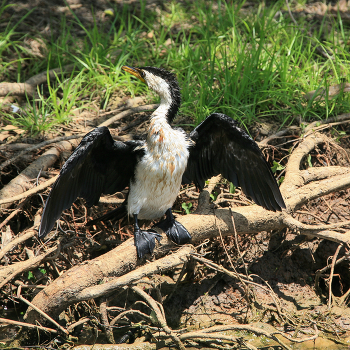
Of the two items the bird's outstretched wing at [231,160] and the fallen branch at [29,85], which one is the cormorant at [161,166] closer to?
the bird's outstretched wing at [231,160]

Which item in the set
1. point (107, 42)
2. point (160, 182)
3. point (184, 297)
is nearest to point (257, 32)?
point (107, 42)

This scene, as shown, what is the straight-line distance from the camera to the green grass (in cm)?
434

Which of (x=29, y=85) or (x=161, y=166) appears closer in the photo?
(x=161, y=166)

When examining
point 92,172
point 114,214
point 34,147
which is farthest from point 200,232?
point 34,147

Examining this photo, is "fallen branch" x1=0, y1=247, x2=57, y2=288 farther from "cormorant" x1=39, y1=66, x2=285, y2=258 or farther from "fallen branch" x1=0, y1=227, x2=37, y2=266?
"cormorant" x1=39, y1=66, x2=285, y2=258

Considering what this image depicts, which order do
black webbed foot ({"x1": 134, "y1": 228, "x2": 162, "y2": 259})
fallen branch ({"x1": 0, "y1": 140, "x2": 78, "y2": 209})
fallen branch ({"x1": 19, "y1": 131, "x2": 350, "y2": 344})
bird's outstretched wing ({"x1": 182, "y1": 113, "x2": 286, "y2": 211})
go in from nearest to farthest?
fallen branch ({"x1": 19, "y1": 131, "x2": 350, "y2": 344}) → black webbed foot ({"x1": 134, "y1": 228, "x2": 162, "y2": 259}) → bird's outstretched wing ({"x1": 182, "y1": 113, "x2": 286, "y2": 211}) → fallen branch ({"x1": 0, "y1": 140, "x2": 78, "y2": 209})

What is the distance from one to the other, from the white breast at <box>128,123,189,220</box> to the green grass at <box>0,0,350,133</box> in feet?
4.01

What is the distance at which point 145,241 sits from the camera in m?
2.91

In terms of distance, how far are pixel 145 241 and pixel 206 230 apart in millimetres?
506

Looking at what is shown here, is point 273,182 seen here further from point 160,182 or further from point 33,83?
point 33,83

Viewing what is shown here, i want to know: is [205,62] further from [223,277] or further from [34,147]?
[223,277]

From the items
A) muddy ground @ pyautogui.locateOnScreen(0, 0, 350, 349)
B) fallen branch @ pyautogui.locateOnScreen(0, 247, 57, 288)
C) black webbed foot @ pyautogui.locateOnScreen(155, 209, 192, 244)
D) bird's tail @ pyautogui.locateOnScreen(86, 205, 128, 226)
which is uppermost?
black webbed foot @ pyautogui.locateOnScreen(155, 209, 192, 244)

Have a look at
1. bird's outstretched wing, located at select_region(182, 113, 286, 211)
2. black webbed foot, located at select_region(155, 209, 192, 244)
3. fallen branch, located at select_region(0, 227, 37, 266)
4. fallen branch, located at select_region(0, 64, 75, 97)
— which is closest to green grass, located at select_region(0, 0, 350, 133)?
fallen branch, located at select_region(0, 64, 75, 97)

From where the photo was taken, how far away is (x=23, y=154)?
152 inches
